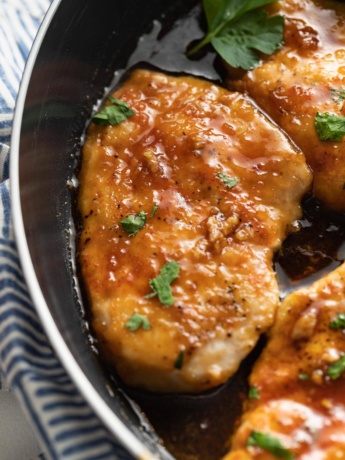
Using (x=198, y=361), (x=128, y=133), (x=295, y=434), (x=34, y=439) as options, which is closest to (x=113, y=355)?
(x=198, y=361)

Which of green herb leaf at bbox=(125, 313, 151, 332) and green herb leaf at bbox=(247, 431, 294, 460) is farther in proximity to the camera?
green herb leaf at bbox=(125, 313, 151, 332)

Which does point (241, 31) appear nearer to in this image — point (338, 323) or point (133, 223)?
point (133, 223)

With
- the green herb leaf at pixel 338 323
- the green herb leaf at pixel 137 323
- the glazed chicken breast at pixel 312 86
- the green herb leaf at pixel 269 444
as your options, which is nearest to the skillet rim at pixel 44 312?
the green herb leaf at pixel 137 323

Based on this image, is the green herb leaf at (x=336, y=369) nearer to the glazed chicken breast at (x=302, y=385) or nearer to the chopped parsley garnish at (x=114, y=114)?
the glazed chicken breast at (x=302, y=385)

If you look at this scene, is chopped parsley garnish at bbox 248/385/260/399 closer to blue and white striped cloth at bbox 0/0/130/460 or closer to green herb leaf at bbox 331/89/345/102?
blue and white striped cloth at bbox 0/0/130/460

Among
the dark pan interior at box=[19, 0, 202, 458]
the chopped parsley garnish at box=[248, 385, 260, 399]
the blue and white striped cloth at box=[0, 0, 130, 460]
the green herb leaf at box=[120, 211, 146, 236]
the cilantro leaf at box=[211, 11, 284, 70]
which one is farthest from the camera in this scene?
the cilantro leaf at box=[211, 11, 284, 70]

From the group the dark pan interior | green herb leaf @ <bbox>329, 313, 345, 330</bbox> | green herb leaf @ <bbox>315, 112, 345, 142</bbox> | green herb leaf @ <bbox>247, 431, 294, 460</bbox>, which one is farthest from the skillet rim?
green herb leaf @ <bbox>315, 112, 345, 142</bbox>

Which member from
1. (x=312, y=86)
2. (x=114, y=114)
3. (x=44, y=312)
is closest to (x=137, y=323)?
(x=44, y=312)
